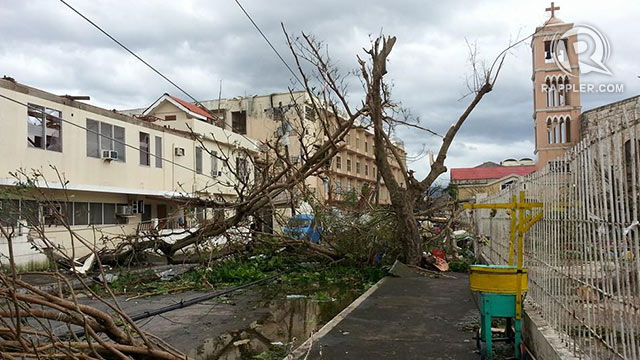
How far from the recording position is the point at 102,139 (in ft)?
67.0

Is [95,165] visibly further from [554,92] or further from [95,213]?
[554,92]

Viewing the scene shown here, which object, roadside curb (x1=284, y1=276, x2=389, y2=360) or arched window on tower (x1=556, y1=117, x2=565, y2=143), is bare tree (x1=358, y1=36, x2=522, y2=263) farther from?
arched window on tower (x1=556, y1=117, x2=565, y2=143)

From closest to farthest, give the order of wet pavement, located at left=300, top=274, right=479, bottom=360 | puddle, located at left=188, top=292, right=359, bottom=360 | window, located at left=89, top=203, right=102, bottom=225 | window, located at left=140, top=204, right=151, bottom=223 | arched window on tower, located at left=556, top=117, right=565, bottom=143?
1. wet pavement, located at left=300, top=274, right=479, bottom=360
2. puddle, located at left=188, top=292, right=359, bottom=360
3. window, located at left=89, top=203, right=102, bottom=225
4. window, located at left=140, top=204, right=151, bottom=223
5. arched window on tower, located at left=556, top=117, right=565, bottom=143

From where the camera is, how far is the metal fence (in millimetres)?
3035

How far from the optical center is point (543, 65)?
124 ft

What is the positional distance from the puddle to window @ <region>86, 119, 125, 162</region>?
1190 centimetres

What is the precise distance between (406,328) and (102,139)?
16.8 metres

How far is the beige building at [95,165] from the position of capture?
16.0m

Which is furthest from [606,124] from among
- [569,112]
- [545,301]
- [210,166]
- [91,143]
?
[569,112]

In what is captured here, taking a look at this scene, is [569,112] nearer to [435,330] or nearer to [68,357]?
[435,330]

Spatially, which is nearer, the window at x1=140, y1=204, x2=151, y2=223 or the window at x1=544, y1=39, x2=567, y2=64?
the window at x1=140, y1=204, x2=151, y2=223

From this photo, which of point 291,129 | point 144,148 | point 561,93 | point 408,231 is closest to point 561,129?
point 561,93

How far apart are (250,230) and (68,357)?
425 inches

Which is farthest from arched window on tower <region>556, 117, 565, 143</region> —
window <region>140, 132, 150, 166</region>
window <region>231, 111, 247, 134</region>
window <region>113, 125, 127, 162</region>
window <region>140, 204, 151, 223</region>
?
window <region>113, 125, 127, 162</region>
